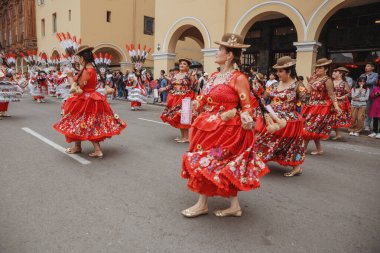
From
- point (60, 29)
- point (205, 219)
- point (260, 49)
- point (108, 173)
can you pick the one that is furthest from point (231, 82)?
point (60, 29)

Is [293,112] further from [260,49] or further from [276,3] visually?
[260,49]

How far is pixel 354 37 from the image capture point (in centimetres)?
1291

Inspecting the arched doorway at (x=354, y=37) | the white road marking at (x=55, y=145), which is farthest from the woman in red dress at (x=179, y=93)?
the arched doorway at (x=354, y=37)

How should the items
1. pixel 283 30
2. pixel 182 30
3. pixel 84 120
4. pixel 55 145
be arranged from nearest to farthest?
pixel 84 120 < pixel 55 145 < pixel 283 30 < pixel 182 30

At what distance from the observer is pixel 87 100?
5.21 meters

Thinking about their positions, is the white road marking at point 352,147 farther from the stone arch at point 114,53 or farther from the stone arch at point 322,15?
the stone arch at point 114,53

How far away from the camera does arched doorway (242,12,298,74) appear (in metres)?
14.9

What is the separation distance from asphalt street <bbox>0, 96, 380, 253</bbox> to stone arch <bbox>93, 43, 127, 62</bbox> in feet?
71.3

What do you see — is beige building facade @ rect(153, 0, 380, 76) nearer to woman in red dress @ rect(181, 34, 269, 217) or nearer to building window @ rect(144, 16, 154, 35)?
woman in red dress @ rect(181, 34, 269, 217)

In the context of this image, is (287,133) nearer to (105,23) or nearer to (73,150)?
(73,150)

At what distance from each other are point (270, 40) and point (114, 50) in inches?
617

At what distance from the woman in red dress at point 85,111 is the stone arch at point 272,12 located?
358 inches

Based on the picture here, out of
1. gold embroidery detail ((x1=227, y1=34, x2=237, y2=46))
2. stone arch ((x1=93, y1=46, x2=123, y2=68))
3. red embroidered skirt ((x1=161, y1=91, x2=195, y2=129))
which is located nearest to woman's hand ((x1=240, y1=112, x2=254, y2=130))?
gold embroidery detail ((x1=227, y1=34, x2=237, y2=46))

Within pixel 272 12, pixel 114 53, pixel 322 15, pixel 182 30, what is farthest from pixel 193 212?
pixel 114 53
